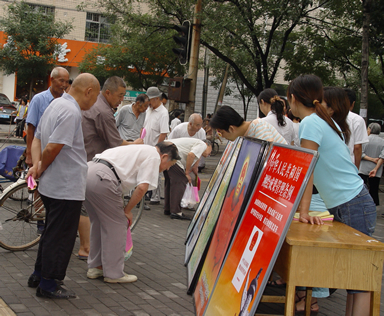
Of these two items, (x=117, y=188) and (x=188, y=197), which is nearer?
(x=117, y=188)

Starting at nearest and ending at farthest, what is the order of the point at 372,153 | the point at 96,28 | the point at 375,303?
the point at 375,303 < the point at 372,153 < the point at 96,28

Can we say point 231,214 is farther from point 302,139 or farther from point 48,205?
point 48,205

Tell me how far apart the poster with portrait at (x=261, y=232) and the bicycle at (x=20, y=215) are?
106 inches

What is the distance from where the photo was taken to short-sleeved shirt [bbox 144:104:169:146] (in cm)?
840

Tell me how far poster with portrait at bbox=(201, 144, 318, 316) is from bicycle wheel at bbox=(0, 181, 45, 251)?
270 cm

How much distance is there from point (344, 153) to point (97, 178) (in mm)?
2075

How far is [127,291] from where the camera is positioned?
13.5 ft

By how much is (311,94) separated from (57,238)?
7.38 ft

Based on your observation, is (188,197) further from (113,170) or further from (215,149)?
(215,149)

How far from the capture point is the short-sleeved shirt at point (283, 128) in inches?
225

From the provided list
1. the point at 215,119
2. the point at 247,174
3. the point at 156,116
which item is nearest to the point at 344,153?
the point at 247,174

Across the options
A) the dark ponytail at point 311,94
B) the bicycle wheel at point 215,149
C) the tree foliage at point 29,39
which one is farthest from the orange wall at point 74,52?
the dark ponytail at point 311,94

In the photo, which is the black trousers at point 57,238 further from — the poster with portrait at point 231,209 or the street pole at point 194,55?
the street pole at point 194,55

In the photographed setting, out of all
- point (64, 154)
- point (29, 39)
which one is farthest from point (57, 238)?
point (29, 39)
